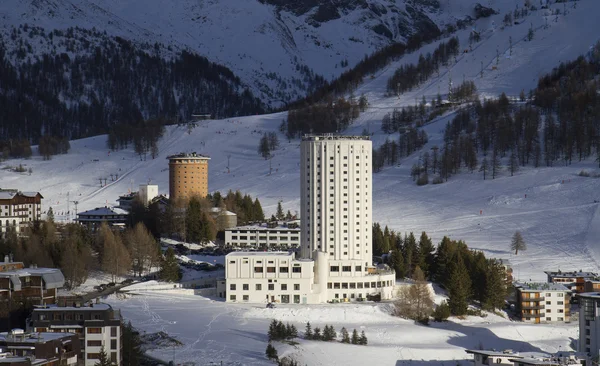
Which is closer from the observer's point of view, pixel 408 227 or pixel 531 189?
pixel 408 227

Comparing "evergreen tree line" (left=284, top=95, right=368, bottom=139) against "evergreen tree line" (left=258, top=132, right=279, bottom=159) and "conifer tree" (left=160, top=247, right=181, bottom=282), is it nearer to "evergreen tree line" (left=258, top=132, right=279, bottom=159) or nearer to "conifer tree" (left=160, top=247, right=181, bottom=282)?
"evergreen tree line" (left=258, top=132, right=279, bottom=159)

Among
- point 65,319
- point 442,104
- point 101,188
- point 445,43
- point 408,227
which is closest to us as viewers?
point 65,319

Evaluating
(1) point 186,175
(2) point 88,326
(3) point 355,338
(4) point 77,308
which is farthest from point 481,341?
(1) point 186,175

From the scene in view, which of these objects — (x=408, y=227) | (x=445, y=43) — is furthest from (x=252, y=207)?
(x=445, y=43)

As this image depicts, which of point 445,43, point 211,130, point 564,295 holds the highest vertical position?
point 445,43

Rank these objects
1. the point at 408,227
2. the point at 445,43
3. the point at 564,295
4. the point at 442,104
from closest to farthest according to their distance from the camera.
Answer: the point at 564,295 < the point at 408,227 < the point at 442,104 < the point at 445,43

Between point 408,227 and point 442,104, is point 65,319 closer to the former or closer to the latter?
point 408,227
